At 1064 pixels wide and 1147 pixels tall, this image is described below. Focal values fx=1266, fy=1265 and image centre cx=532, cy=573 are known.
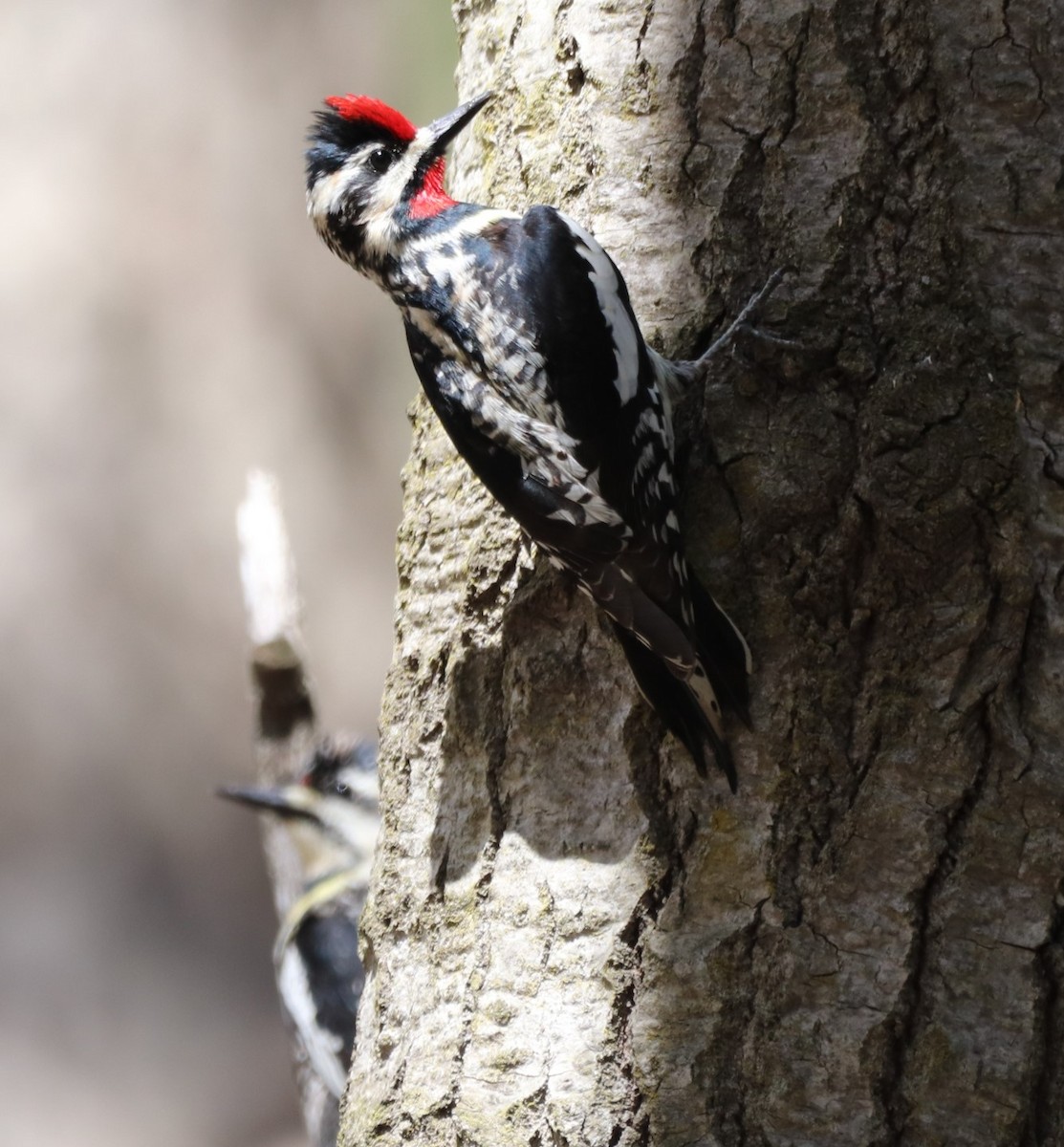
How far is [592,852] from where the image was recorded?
1.78 metres

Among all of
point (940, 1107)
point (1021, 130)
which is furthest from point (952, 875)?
point (1021, 130)

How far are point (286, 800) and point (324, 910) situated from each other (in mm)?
338

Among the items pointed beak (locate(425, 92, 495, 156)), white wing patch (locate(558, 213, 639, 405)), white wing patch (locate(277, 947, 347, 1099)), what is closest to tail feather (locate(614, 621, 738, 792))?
white wing patch (locate(558, 213, 639, 405))

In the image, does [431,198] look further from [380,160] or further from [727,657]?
[727,657]

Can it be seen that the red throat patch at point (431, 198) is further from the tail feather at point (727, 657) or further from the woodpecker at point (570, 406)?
the tail feather at point (727, 657)

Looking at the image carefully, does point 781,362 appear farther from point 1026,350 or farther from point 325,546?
→ point 325,546

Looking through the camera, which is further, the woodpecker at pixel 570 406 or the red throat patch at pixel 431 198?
the red throat patch at pixel 431 198

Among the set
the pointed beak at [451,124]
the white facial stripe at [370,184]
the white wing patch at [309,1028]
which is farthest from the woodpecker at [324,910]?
the pointed beak at [451,124]

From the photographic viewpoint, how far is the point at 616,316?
6.14ft

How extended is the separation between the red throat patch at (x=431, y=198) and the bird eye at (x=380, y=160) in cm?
8

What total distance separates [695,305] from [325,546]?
462 cm

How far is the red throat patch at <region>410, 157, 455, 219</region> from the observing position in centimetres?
218

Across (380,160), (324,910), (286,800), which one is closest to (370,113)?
(380,160)

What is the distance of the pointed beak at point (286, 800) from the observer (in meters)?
3.70
